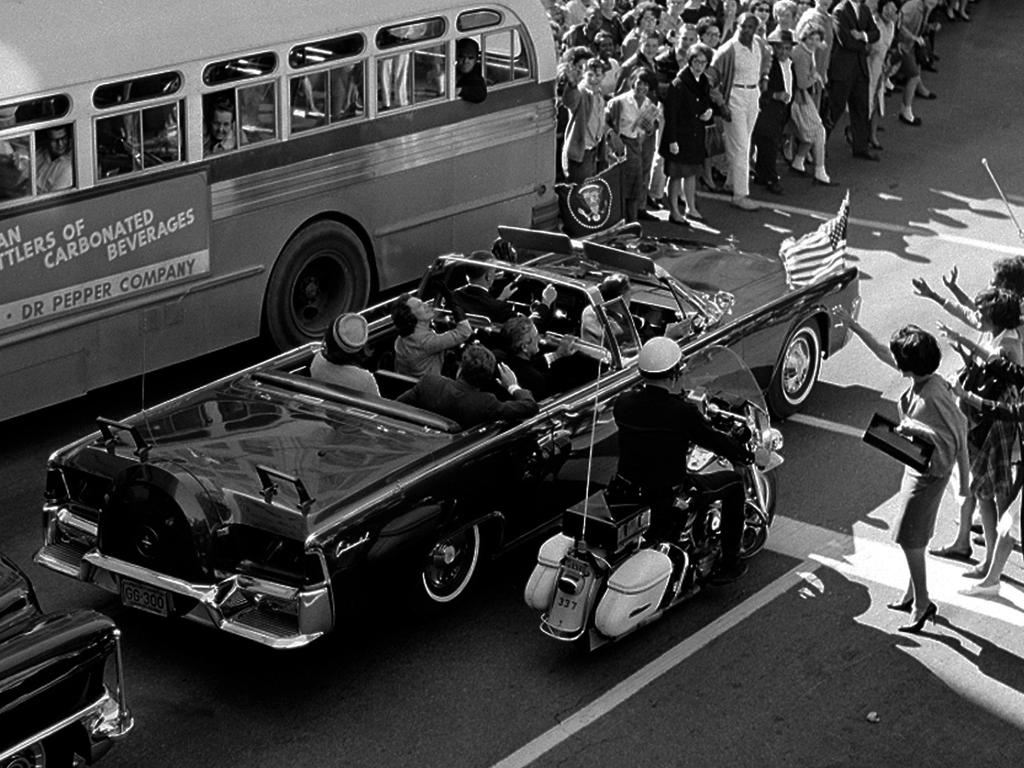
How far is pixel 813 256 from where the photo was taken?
11.7 m

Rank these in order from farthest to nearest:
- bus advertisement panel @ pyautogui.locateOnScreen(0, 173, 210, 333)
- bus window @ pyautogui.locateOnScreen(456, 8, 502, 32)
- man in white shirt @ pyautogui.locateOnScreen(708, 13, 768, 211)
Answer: man in white shirt @ pyautogui.locateOnScreen(708, 13, 768, 211), bus window @ pyautogui.locateOnScreen(456, 8, 502, 32), bus advertisement panel @ pyautogui.locateOnScreen(0, 173, 210, 333)

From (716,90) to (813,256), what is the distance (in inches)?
216

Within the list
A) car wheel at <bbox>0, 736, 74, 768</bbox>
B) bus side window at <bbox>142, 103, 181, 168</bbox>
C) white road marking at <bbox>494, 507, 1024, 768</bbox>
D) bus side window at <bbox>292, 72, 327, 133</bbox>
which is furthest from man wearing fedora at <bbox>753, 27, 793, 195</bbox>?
car wheel at <bbox>0, 736, 74, 768</bbox>

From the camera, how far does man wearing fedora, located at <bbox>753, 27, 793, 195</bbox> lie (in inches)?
691

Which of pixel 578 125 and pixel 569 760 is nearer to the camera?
pixel 569 760

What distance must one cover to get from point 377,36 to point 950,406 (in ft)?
19.6

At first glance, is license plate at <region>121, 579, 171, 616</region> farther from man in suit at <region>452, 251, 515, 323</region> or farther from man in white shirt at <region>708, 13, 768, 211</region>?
man in white shirt at <region>708, 13, 768, 211</region>

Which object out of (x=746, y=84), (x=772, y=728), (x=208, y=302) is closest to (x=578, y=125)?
(x=746, y=84)

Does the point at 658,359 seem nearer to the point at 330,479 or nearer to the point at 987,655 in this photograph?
the point at 330,479

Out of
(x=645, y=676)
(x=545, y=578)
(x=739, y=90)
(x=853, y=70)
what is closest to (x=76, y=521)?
(x=545, y=578)

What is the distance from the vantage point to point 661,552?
848 cm

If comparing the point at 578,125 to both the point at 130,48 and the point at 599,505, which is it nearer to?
the point at 130,48

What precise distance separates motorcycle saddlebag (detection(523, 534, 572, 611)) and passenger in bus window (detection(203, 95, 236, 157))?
4.71 meters

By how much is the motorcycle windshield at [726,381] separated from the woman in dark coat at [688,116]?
24.5 ft
